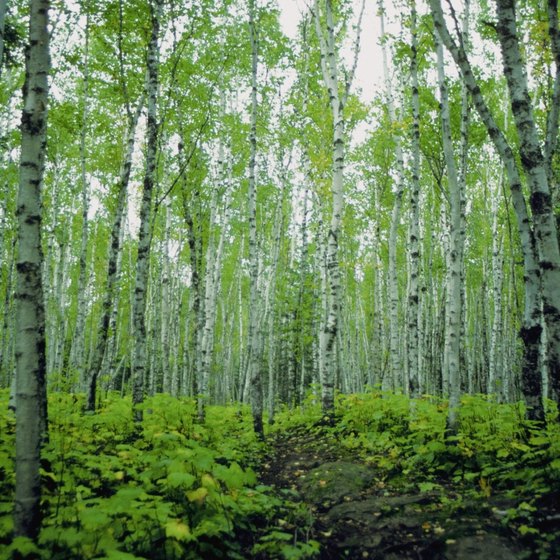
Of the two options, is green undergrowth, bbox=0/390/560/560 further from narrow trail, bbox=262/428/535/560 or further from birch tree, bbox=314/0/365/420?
birch tree, bbox=314/0/365/420

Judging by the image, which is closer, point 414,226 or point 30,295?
point 30,295

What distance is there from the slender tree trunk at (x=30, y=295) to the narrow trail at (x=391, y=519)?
2402 mm

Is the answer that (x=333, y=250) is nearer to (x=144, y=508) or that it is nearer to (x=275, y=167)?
(x=144, y=508)

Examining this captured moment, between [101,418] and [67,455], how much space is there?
2235 mm

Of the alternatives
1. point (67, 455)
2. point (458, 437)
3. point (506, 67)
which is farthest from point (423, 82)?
point (67, 455)

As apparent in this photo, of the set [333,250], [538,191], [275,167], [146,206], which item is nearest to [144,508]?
[538,191]

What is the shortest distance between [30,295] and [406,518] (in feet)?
13.1

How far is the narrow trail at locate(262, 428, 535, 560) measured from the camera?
345cm

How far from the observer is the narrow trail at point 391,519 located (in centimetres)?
345

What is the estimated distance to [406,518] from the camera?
4266 mm

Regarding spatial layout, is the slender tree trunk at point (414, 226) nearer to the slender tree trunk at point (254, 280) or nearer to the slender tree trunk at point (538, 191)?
the slender tree trunk at point (254, 280)

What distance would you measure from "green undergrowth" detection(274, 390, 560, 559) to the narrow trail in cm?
7

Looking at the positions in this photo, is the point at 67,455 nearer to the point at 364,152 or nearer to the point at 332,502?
the point at 332,502

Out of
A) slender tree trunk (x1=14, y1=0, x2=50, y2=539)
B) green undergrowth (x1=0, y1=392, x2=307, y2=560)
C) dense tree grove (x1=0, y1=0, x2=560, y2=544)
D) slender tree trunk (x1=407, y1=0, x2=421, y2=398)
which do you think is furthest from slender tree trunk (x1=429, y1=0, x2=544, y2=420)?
slender tree trunk (x1=14, y1=0, x2=50, y2=539)
